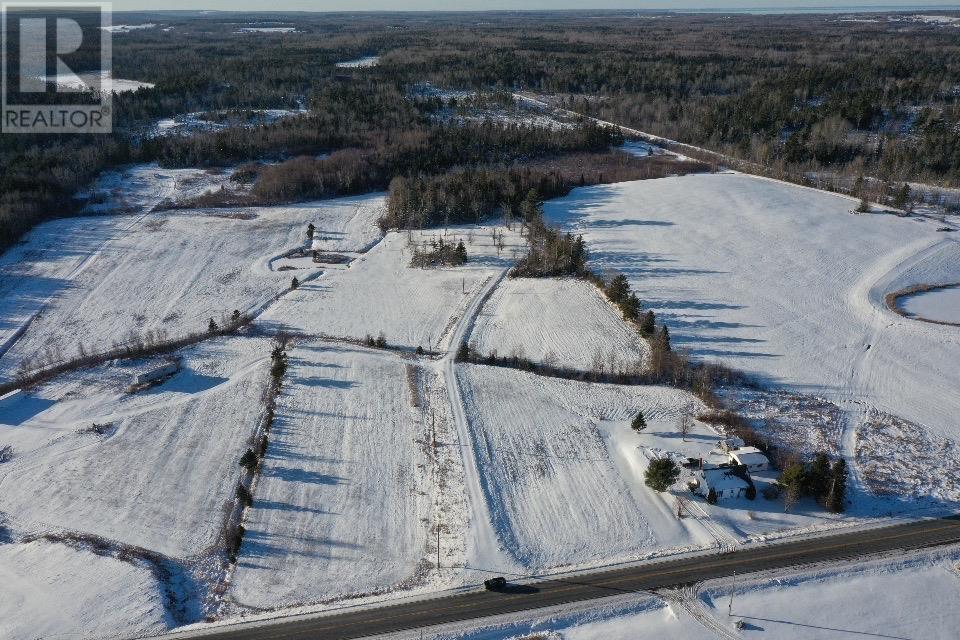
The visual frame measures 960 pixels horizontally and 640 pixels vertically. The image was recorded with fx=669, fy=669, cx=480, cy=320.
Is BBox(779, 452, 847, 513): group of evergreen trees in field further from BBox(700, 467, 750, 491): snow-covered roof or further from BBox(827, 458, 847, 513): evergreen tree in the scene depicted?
BBox(700, 467, 750, 491): snow-covered roof

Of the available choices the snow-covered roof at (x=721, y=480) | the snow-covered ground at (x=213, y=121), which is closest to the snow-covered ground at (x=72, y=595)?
the snow-covered roof at (x=721, y=480)

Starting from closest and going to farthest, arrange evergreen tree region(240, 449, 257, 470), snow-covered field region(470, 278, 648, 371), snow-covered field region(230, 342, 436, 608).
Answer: snow-covered field region(230, 342, 436, 608)
evergreen tree region(240, 449, 257, 470)
snow-covered field region(470, 278, 648, 371)

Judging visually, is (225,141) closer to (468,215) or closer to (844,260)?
(468,215)

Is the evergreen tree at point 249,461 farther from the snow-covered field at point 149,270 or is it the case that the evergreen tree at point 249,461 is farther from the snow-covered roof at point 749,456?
the snow-covered roof at point 749,456

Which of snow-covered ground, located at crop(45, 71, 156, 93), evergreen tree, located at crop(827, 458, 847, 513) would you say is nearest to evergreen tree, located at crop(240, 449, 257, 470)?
evergreen tree, located at crop(827, 458, 847, 513)

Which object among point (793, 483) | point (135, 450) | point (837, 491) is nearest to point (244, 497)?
point (135, 450)

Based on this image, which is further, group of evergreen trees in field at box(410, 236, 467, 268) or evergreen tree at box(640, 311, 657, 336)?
group of evergreen trees in field at box(410, 236, 467, 268)

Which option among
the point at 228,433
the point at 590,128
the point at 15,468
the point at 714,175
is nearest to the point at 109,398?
the point at 15,468

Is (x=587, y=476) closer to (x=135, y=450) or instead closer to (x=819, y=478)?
(x=819, y=478)
